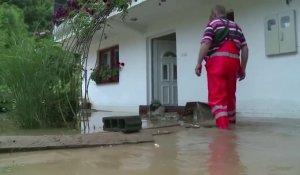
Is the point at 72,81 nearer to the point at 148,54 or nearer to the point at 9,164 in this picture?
the point at 9,164

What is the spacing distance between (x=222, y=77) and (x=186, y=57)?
4.35m

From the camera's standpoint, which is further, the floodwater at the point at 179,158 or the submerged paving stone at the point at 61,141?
the submerged paving stone at the point at 61,141

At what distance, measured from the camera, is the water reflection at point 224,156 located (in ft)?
9.92

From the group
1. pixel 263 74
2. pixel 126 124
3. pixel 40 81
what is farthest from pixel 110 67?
pixel 126 124

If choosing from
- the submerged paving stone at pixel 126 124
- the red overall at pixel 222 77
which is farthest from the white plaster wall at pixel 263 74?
the submerged paving stone at pixel 126 124

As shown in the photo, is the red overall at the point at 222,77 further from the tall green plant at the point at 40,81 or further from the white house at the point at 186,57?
the tall green plant at the point at 40,81

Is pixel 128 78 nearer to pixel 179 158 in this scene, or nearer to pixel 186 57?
pixel 186 57

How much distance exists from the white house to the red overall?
165 cm

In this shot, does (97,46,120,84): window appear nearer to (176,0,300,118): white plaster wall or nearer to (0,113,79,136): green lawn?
(176,0,300,118): white plaster wall

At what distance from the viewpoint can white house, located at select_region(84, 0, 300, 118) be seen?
23.9 ft

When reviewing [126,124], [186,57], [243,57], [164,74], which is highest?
[186,57]

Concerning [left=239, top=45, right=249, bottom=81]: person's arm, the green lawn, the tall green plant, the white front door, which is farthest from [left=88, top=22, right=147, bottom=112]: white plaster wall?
[left=239, top=45, right=249, bottom=81]: person's arm

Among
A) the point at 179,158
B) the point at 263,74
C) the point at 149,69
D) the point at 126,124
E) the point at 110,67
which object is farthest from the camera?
the point at 110,67

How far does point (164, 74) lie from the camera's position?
11.9m
